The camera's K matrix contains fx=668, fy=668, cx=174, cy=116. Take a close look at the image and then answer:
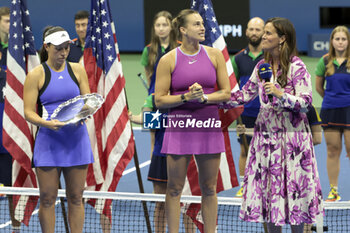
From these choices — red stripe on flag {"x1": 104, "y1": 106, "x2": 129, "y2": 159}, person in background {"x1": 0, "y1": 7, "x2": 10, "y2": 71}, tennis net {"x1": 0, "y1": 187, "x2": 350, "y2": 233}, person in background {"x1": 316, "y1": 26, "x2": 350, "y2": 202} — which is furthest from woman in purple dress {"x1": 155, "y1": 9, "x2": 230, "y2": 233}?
person in background {"x1": 316, "y1": 26, "x2": 350, "y2": 202}

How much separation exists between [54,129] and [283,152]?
1.96 metres

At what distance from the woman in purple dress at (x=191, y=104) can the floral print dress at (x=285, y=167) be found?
0.37m

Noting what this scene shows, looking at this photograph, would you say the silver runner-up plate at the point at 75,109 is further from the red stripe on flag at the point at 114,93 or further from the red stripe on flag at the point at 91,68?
the red stripe on flag at the point at 91,68

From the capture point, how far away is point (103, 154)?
23.1 ft

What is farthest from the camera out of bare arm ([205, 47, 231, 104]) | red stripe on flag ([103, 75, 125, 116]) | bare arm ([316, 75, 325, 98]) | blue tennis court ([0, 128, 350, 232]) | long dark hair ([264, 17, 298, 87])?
bare arm ([316, 75, 325, 98])

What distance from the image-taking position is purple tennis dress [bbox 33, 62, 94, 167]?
229 inches

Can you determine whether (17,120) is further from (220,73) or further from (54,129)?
(220,73)

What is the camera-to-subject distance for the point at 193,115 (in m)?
5.54

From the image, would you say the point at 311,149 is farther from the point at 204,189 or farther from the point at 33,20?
the point at 33,20

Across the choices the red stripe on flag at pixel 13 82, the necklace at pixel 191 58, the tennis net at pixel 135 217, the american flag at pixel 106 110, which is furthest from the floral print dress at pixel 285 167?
the red stripe on flag at pixel 13 82

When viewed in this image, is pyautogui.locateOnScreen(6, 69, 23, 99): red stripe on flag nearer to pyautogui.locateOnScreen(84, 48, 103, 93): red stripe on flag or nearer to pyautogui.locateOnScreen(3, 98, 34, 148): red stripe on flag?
pyautogui.locateOnScreen(3, 98, 34, 148): red stripe on flag

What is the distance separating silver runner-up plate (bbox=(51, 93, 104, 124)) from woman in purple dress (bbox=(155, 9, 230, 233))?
66 cm

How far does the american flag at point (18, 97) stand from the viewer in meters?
6.82

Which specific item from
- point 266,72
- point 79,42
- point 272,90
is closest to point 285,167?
point 272,90
